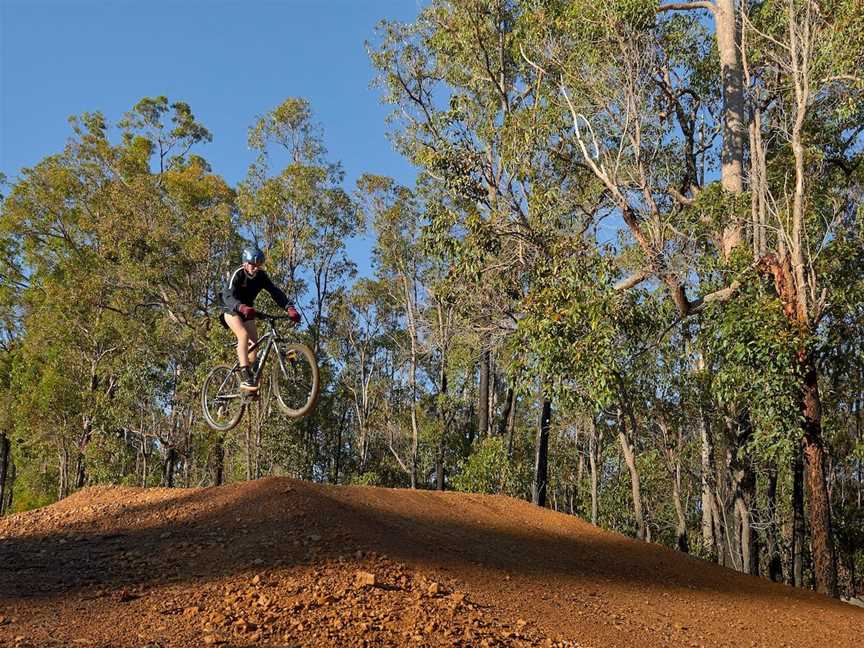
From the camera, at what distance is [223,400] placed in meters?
9.43

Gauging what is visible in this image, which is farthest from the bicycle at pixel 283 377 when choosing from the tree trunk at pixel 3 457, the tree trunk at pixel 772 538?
the tree trunk at pixel 3 457

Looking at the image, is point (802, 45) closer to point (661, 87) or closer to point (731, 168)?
point (731, 168)

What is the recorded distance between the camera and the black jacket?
313 inches

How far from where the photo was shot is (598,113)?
1341cm

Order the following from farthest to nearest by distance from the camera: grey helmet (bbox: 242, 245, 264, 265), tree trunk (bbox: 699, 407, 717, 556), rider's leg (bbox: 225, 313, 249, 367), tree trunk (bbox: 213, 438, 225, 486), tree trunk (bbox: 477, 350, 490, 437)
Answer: tree trunk (bbox: 477, 350, 490, 437)
tree trunk (bbox: 213, 438, 225, 486)
tree trunk (bbox: 699, 407, 717, 556)
rider's leg (bbox: 225, 313, 249, 367)
grey helmet (bbox: 242, 245, 264, 265)

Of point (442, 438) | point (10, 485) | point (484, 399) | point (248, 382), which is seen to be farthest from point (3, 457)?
point (248, 382)

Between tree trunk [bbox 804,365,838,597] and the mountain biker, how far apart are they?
7.03 m

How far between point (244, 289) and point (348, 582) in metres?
3.55

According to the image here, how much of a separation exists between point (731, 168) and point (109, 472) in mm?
22463

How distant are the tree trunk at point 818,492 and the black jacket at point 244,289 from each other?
710 centimetres

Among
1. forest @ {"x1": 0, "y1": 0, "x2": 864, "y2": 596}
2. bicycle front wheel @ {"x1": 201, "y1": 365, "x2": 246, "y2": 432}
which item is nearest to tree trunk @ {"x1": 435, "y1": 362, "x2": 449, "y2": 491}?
forest @ {"x1": 0, "y1": 0, "x2": 864, "y2": 596}

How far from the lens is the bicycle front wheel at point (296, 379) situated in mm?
7910

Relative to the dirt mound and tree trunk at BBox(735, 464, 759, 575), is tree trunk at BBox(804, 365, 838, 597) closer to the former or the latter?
the dirt mound

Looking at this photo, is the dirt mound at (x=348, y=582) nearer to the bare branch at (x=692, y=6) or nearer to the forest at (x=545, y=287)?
the forest at (x=545, y=287)
